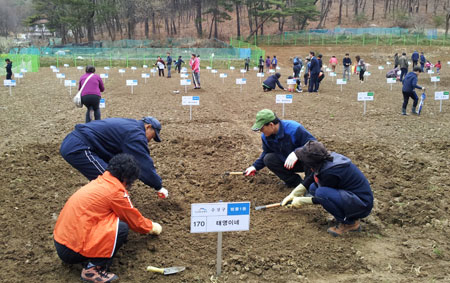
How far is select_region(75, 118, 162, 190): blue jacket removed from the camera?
4.06 meters

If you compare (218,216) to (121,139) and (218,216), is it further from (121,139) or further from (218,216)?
(121,139)

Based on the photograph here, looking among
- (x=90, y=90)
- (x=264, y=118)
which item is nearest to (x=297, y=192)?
(x=264, y=118)

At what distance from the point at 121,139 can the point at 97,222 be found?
1189 mm

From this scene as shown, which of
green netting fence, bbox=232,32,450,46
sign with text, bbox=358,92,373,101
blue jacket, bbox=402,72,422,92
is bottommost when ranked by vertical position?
sign with text, bbox=358,92,373,101

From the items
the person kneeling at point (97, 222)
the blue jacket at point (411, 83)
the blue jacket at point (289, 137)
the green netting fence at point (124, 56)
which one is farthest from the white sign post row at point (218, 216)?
the green netting fence at point (124, 56)

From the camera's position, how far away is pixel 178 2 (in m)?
71.1

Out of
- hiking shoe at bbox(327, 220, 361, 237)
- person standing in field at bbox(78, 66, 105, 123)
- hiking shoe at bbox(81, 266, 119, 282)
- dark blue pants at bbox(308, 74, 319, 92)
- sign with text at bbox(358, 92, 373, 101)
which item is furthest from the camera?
dark blue pants at bbox(308, 74, 319, 92)

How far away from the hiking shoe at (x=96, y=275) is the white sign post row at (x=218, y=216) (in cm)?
97

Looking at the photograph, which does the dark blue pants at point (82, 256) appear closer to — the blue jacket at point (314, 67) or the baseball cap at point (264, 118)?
the baseball cap at point (264, 118)

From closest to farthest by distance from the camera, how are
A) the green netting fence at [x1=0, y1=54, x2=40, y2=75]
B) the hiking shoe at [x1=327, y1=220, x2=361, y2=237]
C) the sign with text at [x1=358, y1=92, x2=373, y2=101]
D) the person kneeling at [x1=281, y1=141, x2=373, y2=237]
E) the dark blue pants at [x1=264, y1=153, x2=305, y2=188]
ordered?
the person kneeling at [x1=281, y1=141, x2=373, y2=237]
the hiking shoe at [x1=327, y1=220, x2=361, y2=237]
the dark blue pants at [x1=264, y1=153, x2=305, y2=188]
the sign with text at [x1=358, y1=92, x2=373, y2=101]
the green netting fence at [x1=0, y1=54, x2=40, y2=75]

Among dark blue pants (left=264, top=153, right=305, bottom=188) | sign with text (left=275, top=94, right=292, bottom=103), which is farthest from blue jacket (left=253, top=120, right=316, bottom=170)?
sign with text (left=275, top=94, right=292, bottom=103)

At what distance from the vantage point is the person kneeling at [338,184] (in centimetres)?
387

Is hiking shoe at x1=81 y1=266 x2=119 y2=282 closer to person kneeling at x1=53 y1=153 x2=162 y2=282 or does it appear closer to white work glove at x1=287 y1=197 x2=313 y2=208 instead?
person kneeling at x1=53 y1=153 x2=162 y2=282

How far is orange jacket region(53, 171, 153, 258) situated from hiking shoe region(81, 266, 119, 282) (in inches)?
7.2
